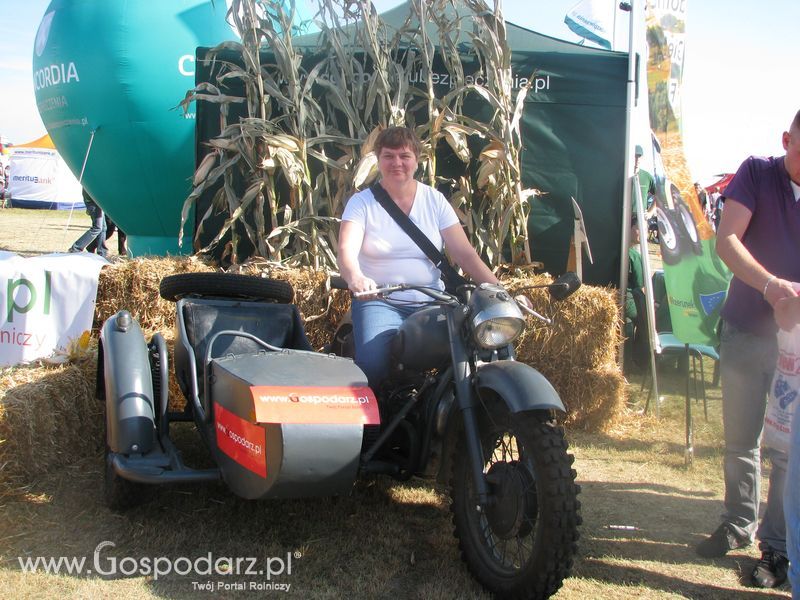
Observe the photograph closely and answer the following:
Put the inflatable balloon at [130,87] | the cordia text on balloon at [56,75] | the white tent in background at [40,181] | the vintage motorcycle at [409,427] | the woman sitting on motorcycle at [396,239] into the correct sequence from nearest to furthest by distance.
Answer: the vintage motorcycle at [409,427] < the woman sitting on motorcycle at [396,239] < the inflatable balloon at [130,87] < the cordia text on balloon at [56,75] < the white tent in background at [40,181]

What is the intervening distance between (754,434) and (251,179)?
12.2 feet

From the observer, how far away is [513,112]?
227 inches

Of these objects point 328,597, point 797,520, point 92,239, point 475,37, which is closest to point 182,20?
point 475,37

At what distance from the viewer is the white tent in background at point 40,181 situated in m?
25.9

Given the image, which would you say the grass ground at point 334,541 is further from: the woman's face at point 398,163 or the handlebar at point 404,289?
the woman's face at point 398,163

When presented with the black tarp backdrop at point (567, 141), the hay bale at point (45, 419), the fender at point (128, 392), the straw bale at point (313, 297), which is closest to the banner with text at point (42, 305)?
the hay bale at point (45, 419)

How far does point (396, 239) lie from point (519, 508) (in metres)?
1.42

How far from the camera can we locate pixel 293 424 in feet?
8.36

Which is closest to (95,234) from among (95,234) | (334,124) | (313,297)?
(95,234)

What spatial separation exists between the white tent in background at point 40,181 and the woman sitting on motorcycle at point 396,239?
81.8 ft

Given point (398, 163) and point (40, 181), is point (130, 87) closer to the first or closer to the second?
point (398, 163)

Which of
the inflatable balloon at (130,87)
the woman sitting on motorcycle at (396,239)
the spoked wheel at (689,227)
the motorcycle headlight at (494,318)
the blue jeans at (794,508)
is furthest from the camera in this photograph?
the inflatable balloon at (130,87)

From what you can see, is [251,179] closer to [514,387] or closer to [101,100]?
[101,100]

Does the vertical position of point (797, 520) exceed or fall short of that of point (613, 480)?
it exceeds it
